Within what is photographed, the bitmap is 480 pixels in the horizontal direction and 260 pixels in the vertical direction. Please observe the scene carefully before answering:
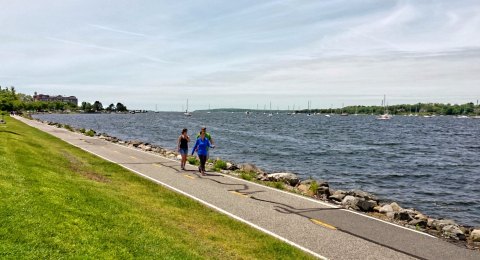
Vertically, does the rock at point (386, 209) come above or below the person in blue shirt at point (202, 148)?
below

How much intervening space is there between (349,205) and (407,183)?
44.5 ft

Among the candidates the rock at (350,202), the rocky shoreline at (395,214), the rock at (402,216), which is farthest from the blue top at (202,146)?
the rock at (402,216)

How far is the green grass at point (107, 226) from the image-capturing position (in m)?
6.65

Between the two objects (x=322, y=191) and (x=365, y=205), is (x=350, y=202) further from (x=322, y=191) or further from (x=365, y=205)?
(x=322, y=191)

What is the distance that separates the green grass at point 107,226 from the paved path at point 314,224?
0.73 metres

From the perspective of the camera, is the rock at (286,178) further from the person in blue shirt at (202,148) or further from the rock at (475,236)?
the rock at (475,236)

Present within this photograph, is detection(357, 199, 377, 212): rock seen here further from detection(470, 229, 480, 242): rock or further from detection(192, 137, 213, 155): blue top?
detection(192, 137, 213, 155): blue top

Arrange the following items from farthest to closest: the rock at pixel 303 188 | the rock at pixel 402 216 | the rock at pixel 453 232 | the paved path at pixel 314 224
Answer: the rock at pixel 303 188 < the rock at pixel 402 216 < the rock at pixel 453 232 < the paved path at pixel 314 224

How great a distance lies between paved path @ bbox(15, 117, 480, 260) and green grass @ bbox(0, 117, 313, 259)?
2.40 feet

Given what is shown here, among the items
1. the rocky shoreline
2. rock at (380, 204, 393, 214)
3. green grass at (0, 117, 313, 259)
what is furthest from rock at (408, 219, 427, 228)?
green grass at (0, 117, 313, 259)

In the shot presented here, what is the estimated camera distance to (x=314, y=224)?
1044 cm

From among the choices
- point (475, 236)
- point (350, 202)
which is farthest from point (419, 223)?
point (350, 202)

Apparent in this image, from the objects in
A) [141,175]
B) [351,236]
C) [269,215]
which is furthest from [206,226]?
[141,175]

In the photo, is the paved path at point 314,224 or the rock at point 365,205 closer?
the paved path at point 314,224
